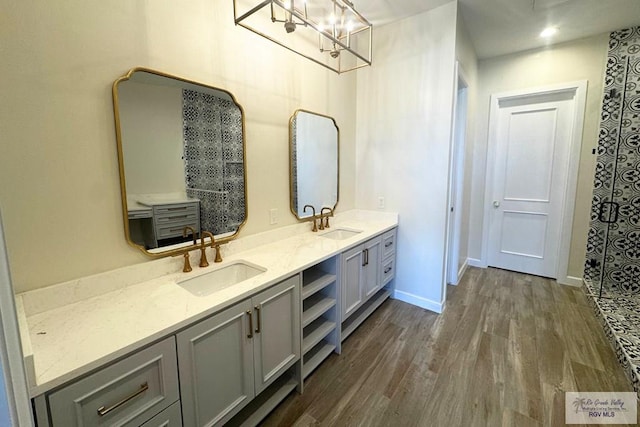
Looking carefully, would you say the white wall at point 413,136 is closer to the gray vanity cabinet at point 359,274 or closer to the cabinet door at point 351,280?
the gray vanity cabinet at point 359,274

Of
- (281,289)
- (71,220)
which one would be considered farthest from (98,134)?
(281,289)

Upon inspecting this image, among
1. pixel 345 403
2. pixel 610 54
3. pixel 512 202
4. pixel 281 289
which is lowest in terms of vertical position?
pixel 345 403

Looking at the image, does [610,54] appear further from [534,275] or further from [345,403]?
[345,403]

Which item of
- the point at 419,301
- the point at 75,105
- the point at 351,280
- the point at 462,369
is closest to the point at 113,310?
the point at 75,105

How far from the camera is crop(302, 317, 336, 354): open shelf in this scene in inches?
73.3

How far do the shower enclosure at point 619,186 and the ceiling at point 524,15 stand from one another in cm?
39

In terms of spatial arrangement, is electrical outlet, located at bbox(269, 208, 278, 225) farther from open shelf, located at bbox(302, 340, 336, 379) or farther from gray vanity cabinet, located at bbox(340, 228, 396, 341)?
open shelf, located at bbox(302, 340, 336, 379)

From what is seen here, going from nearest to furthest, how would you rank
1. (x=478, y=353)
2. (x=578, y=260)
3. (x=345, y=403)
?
1. (x=345, y=403)
2. (x=478, y=353)
3. (x=578, y=260)

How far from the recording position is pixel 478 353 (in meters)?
2.14

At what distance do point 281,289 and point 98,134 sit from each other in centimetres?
117

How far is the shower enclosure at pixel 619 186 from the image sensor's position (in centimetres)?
274

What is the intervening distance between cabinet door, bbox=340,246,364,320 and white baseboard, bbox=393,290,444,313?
84 cm

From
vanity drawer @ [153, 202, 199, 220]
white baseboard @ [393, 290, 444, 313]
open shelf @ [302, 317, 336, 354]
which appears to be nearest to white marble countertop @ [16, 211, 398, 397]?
vanity drawer @ [153, 202, 199, 220]

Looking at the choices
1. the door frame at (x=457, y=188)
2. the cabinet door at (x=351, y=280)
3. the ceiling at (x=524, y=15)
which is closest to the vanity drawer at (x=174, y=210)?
the cabinet door at (x=351, y=280)
